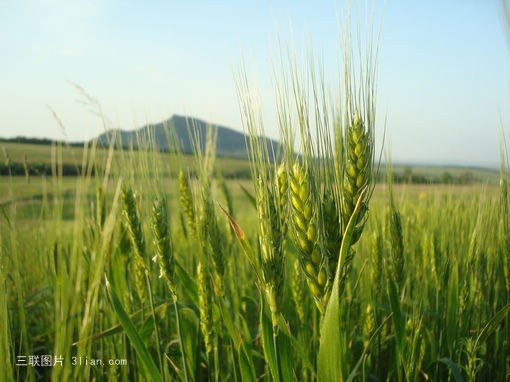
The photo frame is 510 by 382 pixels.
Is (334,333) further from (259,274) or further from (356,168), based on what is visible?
(356,168)

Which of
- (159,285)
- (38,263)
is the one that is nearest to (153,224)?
(159,285)

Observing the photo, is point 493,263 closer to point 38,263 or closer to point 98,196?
point 98,196

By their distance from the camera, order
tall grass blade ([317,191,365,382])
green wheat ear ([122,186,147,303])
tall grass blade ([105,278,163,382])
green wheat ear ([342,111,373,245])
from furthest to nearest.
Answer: green wheat ear ([122,186,147,303]), tall grass blade ([105,278,163,382]), green wheat ear ([342,111,373,245]), tall grass blade ([317,191,365,382])

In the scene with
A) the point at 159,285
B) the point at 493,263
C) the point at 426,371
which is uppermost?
the point at 493,263

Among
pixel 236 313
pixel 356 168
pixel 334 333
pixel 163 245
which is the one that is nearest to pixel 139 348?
pixel 163 245

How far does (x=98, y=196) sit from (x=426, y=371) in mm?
1360

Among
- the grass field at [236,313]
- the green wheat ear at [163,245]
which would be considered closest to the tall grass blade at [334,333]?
the grass field at [236,313]

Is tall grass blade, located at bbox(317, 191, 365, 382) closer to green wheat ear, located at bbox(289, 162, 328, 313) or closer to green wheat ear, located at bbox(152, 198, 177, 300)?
green wheat ear, located at bbox(289, 162, 328, 313)

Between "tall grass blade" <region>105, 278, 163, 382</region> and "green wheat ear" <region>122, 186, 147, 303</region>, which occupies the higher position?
"green wheat ear" <region>122, 186, 147, 303</region>

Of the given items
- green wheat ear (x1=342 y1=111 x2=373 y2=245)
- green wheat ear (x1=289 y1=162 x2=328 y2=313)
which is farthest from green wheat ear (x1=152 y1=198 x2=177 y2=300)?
green wheat ear (x1=342 y1=111 x2=373 y2=245)

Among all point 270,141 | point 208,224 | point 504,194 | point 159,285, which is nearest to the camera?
point 270,141

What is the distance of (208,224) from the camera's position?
144cm

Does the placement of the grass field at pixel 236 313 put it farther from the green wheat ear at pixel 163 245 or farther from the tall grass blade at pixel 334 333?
the tall grass blade at pixel 334 333

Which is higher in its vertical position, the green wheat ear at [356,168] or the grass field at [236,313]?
the green wheat ear at [356,168]
